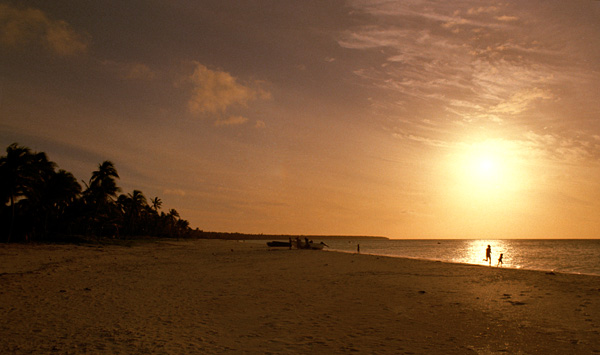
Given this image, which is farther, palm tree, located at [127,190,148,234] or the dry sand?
palm tree, located at [127,190,148,234]

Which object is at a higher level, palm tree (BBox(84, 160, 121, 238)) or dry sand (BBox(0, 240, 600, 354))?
palm tree (BBox(84, 160, 121, 238))

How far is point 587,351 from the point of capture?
7707 mm

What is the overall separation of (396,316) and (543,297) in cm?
802

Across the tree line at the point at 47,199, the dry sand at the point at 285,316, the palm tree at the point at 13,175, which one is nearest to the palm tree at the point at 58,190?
the tree line at the point at 47,199

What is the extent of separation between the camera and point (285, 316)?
34.2 ft

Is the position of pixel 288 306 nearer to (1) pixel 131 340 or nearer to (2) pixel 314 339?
(2) pixel 314 339

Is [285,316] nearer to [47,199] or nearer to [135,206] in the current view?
[47,199]

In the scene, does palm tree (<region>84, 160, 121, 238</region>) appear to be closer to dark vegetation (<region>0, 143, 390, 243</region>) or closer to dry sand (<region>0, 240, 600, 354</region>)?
dark vegetation (<region>0, 143, 390, 243</region>)

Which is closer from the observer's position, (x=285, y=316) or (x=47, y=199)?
(x=285, y=316)

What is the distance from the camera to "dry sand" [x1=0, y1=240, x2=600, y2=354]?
762 centimetres

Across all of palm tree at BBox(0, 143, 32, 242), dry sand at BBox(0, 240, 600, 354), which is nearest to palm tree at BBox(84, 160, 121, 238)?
palm tree at BBox(0, 143, 32, 242)

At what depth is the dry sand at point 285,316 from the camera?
7625mm

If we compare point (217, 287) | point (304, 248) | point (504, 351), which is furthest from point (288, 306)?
point (304, 248)

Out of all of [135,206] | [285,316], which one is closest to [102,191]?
[135,206]
